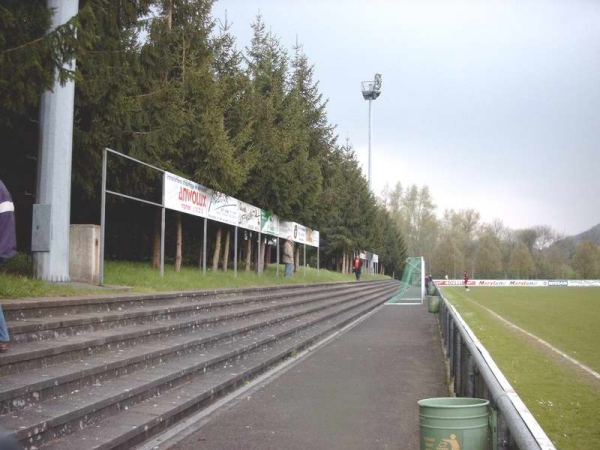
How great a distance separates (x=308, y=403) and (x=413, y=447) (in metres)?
2.20

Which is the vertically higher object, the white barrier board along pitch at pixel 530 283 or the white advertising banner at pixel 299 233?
the white advertising banner at pixel 299 233

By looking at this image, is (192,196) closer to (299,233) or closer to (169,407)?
(169,407)

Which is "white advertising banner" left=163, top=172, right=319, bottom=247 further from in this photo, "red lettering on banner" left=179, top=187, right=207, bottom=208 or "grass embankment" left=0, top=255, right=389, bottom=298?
"grass embankment" left=0, top=255, right=389, bottom=298

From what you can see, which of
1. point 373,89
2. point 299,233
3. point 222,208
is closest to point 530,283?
point 373,89

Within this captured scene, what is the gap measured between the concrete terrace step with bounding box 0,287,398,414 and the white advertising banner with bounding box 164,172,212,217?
170 inches

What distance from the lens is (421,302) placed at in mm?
32938

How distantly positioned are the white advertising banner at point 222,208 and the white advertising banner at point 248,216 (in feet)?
1.55

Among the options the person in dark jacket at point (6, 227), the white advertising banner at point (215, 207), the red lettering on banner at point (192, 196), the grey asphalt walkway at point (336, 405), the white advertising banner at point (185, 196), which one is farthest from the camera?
the red lettering on banner at point (192, 196)

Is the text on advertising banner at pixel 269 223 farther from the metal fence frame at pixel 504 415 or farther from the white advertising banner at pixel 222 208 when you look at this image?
the metal fence frame at pixel 504 415

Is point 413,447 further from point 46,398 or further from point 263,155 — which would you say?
point 263,155

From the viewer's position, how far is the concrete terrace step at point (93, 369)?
5402mm

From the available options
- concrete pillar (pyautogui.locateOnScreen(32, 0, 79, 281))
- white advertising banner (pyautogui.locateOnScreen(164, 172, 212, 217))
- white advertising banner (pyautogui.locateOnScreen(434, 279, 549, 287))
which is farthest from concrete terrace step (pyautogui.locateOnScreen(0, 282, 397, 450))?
white advertising banner (pyautogui.locateOnScreen(434, 279, 549, 287))

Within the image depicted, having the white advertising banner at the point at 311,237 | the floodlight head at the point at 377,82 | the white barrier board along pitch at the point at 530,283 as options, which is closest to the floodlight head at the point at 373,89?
the floodlight head at the point at 377,82

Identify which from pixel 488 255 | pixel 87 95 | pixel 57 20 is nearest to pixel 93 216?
pixel 87 95
